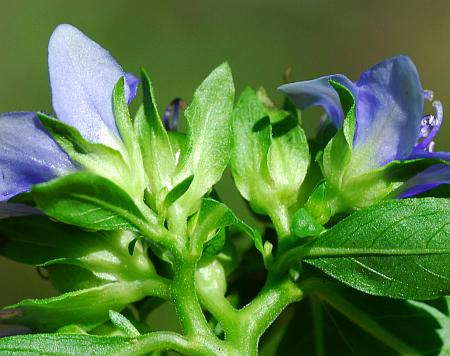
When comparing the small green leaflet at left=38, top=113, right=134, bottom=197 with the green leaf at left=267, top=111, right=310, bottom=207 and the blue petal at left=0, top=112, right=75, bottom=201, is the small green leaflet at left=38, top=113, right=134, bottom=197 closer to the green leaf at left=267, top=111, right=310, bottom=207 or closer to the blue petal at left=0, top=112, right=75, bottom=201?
the blue petal at left=0, top=112, right=75, bottom=201

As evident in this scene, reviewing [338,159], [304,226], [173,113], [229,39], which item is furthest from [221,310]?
[229,39]

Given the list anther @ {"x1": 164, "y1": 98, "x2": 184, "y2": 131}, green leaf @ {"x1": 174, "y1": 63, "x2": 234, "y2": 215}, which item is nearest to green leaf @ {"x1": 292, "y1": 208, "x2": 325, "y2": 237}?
green leaf @ {"x1": 174, "y1": 63, "x2": 234, "y2": 215}

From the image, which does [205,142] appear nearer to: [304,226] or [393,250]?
[304,226]

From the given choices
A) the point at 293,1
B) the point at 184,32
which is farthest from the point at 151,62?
the point at 293,1

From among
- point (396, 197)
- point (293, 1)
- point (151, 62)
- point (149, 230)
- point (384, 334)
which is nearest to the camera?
point (149, 230)

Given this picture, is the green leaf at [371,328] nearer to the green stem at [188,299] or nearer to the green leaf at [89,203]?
the green stem at [188,299]

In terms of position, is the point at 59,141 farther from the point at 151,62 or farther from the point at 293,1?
the point at 293,1
